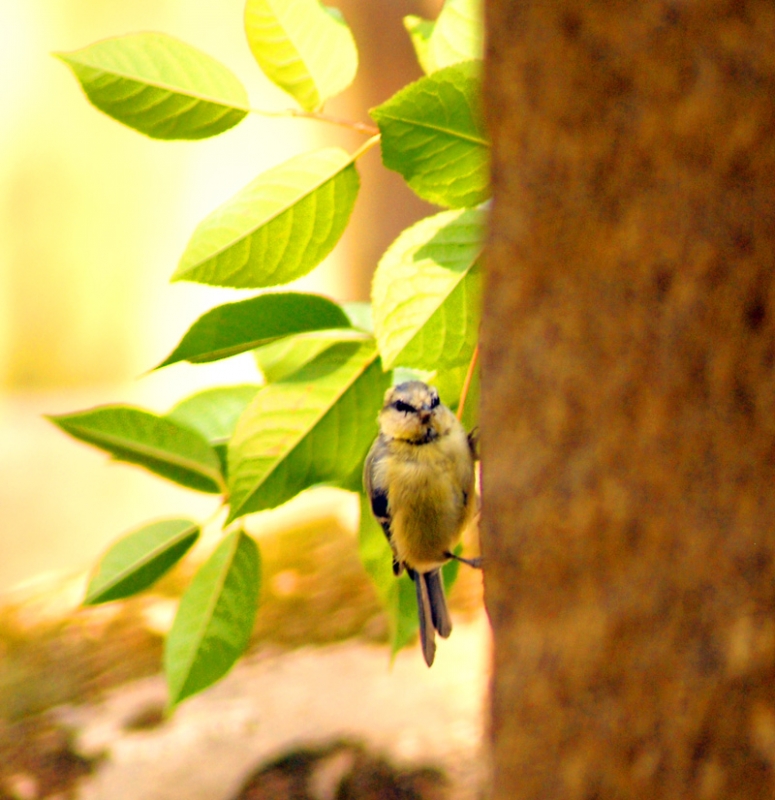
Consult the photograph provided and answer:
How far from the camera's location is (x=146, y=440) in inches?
34.3

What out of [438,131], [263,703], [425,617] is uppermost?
[438,131]

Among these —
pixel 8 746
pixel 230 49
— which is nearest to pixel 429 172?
pixel 8 746

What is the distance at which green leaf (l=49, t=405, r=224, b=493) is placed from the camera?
855 mm

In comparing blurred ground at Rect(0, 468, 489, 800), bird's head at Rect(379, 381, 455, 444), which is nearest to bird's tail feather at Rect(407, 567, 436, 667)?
bird's head at Rect(379, 381, 455, 444)

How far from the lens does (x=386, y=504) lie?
934 mm

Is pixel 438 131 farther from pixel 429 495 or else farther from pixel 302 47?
pixel 429 495

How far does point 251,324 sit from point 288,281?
0.05 metres

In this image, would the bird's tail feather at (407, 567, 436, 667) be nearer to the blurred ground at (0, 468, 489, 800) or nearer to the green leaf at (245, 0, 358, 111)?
the green leaf at (245, 0, 358, 111)

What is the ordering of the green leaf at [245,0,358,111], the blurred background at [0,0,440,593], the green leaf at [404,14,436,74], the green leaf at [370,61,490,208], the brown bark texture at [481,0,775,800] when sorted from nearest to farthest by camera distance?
the brown bark texture at [481,0,775,800] < the green leaf at [370,61,490,208] < the green leaf at [245,0,358,111] < the green leaf at [404,14,436,74] < the blurred background at [0,0,440,593]

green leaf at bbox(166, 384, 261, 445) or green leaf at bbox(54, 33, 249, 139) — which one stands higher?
green leaf at bbox(54, 33, 249, 139)

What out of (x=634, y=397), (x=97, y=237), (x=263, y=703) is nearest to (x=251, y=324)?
(x=634, y=397)

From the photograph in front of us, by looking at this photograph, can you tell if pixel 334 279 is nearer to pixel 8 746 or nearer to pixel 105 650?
pixel 105 650

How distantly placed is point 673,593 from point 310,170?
0.57m

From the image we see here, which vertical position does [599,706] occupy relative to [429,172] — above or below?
below
